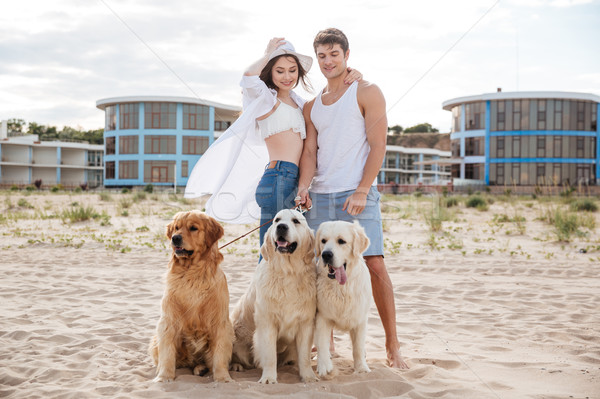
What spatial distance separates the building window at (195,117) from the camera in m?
49.8

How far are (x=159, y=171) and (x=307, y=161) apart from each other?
48.1 m

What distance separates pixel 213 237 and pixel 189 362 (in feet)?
3.43

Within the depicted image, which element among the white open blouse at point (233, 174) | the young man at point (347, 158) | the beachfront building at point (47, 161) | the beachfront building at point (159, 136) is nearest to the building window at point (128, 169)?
the beachfront building at point (159, 136)

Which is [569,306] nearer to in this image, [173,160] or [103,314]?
[103,314]

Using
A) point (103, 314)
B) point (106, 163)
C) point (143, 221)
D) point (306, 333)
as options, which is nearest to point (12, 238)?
point (143, 221)

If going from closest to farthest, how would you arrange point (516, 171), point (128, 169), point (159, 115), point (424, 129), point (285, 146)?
1. point (285, 146)
2. point (516, 171)
3. point (159, 115)
4. point (128, 169)
5. point (424, 129)

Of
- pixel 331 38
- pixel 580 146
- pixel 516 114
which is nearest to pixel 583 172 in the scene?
pixel 580 146

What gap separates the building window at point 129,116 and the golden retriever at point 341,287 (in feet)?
164

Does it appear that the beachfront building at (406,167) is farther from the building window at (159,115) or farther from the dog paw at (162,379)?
the dog paw at (162,379)

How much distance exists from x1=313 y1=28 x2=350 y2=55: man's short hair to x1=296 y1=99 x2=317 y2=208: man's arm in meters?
0.54

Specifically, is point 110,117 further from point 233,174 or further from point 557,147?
point 233,174

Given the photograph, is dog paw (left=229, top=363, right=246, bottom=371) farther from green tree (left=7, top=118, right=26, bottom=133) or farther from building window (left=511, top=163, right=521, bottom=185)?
green tree (left=7, top=118, right=26, bottom=133)

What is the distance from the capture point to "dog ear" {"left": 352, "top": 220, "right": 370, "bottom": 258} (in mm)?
3627

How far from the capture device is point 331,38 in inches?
156
